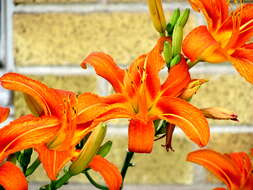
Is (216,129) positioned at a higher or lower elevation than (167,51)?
lower

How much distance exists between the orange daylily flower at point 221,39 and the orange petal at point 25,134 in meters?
0.08

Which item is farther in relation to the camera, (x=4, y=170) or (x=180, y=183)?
(x=180, y=183)

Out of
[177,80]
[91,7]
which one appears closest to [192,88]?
[177,80]

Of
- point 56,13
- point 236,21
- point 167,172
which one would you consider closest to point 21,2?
point 56,13

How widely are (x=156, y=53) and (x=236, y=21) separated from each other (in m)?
0.05

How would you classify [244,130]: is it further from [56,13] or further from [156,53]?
[156,53]

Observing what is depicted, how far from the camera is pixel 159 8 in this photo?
0.29 metres

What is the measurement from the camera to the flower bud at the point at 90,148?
0.24 metres

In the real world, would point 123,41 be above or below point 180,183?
above

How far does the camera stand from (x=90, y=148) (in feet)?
0.80

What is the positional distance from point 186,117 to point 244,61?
0.16 ft

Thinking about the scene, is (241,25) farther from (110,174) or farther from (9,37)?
(9,37)

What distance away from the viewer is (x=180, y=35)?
0.28 meters

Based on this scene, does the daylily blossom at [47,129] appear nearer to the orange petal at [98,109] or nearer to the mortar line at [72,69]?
the orange petal at [98,109]
